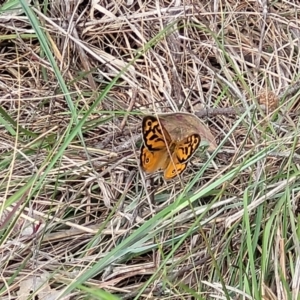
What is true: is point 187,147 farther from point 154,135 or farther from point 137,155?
point 137,155

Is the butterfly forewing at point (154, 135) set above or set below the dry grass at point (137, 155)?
above

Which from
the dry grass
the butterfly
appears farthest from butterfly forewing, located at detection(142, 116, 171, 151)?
the dry grass

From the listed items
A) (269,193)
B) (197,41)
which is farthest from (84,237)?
(197,41)

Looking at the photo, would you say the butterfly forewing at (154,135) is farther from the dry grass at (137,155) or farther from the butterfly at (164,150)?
the dry grass at (137,155)

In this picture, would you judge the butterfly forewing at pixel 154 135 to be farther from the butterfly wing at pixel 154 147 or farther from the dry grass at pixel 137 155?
the dry grass at pixel 137 155

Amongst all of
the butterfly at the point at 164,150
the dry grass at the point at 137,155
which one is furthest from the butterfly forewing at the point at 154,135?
the dry grass at the point at 137,155
